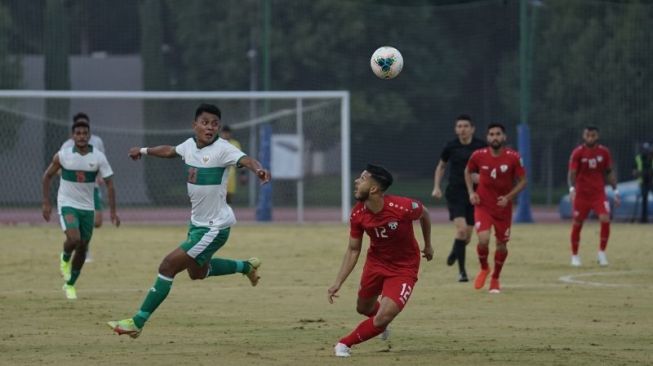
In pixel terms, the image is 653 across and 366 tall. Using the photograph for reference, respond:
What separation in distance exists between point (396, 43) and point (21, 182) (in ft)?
42.1

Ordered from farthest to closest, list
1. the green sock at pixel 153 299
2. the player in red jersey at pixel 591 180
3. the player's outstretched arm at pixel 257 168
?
the player in red jersey at pixel 591 180
the green sock at pixel 153 299
the player's outstretched arm at pixel 257 168

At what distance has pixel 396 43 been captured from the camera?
39.2 metres

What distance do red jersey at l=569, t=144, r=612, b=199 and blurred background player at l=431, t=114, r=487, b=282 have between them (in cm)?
288

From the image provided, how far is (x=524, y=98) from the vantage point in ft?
112

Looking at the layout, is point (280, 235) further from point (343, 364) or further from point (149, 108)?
point (343, 364)

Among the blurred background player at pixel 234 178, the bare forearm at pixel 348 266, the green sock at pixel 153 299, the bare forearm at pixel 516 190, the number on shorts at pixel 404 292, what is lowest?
the blurred background player at pixel 234 178

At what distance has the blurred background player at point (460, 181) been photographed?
1820 cm

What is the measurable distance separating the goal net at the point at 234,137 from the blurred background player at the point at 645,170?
750cm

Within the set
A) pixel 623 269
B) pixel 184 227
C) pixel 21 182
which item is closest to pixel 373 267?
pixel 623 269

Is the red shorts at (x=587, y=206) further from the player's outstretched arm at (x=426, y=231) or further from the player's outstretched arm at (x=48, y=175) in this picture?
the player's outstretched arm at (x=426, y=231)

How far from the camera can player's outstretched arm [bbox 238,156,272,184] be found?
1112 centimetres

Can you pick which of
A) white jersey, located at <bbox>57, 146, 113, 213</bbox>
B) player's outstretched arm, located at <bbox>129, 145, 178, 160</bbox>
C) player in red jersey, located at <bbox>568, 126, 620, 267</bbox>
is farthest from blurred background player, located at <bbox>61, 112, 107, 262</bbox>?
player in red jersey, located at <bbox>568, 126, 620, 267</bbox>

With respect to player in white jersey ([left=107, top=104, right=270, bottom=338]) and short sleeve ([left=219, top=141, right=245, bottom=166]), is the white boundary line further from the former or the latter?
short sleeve ([left=219, top=141, right=245, bottom=166])

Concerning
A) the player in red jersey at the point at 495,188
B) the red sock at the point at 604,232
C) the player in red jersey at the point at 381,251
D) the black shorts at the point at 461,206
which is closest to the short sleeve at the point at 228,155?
the player in red jersey at the point at 381,251
